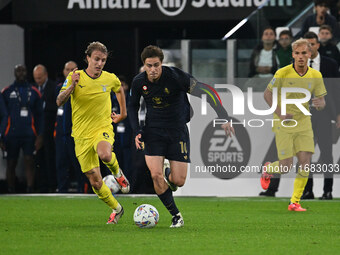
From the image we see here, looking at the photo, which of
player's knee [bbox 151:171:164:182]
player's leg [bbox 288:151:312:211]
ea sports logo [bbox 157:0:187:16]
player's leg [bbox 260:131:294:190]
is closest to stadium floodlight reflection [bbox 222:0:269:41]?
ea sports logo [bbox 157:0:187:16]

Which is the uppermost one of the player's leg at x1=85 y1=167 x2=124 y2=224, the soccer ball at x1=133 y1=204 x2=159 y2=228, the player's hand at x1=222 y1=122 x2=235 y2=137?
the player's hand at x1=222 y1=122 x2=235 y2=137

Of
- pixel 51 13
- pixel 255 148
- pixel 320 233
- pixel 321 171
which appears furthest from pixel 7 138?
pixel 320 233

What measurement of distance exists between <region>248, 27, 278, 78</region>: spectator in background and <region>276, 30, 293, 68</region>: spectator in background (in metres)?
0.11

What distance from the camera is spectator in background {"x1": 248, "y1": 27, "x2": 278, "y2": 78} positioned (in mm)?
16156

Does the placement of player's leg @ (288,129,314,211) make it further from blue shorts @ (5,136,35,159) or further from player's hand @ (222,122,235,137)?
blue shorts @ (5,136,35,159)

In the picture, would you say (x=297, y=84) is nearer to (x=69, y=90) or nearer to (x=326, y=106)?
(x=326, y=106)

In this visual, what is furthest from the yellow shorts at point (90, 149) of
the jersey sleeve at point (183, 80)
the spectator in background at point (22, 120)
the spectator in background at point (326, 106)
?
the spectator in background at point (22, 120)

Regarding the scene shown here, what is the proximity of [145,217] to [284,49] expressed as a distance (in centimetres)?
625

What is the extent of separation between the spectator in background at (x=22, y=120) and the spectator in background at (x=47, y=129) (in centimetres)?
23

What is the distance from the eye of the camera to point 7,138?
57.4ft

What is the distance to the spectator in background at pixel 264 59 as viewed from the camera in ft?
53.0

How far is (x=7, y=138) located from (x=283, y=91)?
6.10 meters

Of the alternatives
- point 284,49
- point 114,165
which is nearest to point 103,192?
point 114,165

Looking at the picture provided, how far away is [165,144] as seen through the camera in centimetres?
1090
